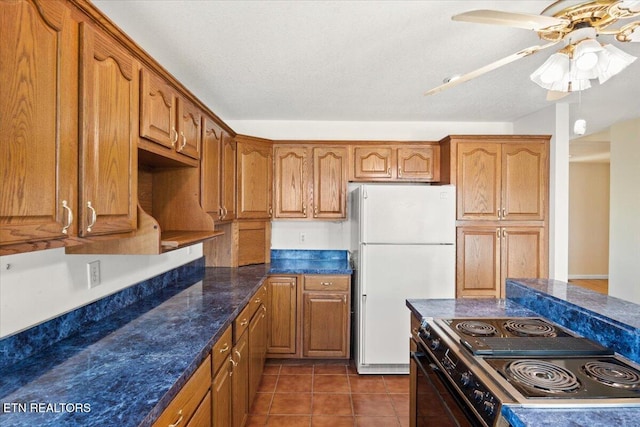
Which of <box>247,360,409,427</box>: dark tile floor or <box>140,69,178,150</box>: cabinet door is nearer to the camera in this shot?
<box>140,69,178,150</box>: cabinet door

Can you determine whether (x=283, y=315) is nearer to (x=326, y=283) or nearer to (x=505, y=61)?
(x=326, y=283)

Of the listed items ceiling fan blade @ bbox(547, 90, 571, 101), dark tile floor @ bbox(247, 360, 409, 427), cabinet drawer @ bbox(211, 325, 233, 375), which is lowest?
dark tile floor @ bbox(247, 360, 409, 427)

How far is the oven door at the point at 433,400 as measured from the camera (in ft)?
3.87

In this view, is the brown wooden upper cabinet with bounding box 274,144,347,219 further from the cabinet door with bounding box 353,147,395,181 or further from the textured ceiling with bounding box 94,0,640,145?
the textured ceiling with bounding box 94,0,640,145

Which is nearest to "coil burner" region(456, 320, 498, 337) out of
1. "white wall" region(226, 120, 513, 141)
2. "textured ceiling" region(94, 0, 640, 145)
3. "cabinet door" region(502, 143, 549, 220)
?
"textured ceiling" region(94, 0, 640, 145)

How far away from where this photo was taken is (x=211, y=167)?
2.46m

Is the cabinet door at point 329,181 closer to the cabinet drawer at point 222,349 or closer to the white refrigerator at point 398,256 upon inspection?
the white refrigerator at point 398,256

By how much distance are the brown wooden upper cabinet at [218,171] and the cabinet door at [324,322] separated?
1094 mm

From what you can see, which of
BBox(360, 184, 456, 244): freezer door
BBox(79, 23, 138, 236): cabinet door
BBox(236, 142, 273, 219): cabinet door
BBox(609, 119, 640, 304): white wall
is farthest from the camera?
BBox(609, 119, 640, 304): white wall

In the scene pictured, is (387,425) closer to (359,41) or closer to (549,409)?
(549,409)

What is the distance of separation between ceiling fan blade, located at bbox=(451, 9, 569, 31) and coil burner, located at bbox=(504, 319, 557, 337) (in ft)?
4.04

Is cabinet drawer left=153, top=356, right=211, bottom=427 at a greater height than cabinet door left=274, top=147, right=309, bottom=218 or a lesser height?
lesser

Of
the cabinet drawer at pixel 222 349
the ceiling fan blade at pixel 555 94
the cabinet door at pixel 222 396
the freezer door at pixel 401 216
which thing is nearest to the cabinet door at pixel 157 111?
the cabinet drawer at pixel 222 349

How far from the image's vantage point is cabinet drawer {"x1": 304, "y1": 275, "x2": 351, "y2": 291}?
303cm
